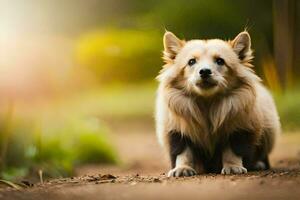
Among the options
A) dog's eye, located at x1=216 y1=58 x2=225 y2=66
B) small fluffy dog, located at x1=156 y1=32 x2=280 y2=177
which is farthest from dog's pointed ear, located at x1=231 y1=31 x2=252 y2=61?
dog's eye, located at x1=216 y1=58 x2=225 y2=66

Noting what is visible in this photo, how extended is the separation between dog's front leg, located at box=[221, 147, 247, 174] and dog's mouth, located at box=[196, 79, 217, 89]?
0.46 meters

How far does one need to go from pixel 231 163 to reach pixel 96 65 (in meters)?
7.15

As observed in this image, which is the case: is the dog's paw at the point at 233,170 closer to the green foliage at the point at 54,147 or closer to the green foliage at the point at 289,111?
the green foliage at the point at 54,147

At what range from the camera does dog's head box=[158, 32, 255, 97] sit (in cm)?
525

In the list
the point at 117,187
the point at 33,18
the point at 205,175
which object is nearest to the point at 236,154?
the point at 205,175

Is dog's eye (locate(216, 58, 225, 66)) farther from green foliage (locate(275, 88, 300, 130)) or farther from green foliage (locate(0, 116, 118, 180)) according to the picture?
green foliage (locate(275, 88, 300, 130))

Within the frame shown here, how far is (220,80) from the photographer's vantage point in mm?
5266

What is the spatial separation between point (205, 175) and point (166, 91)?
689 mm

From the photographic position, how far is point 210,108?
5445 mm

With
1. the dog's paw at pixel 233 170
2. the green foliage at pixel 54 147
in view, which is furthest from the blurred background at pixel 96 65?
the dog's paw at pixel 233 170

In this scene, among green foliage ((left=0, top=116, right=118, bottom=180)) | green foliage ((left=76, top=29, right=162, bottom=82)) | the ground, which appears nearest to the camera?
the ground

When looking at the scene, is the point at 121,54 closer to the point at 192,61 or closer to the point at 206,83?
the point at 192,61

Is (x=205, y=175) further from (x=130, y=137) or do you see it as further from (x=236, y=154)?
(x=130, y=137)

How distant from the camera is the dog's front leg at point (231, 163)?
518 cm
